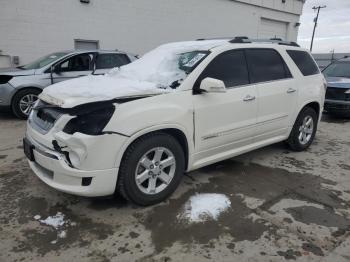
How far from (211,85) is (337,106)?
5.94 m

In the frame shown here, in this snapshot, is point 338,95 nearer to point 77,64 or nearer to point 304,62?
point 304,62

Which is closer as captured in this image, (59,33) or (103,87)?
(103,87)

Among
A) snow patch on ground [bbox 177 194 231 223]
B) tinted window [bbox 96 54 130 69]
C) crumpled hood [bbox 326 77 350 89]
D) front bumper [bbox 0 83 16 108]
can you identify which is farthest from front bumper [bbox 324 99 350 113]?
front bumper [bbox 0 83 16 108]

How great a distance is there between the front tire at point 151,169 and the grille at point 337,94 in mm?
6127

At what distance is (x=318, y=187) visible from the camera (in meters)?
4.00

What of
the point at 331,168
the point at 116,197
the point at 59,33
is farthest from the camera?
the point at 59,33

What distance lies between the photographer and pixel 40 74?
7383 millimetres

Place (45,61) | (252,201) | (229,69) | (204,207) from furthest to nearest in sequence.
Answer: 1. (45,61)
2. (229,69)
3. (252,201)
4. (204,207)

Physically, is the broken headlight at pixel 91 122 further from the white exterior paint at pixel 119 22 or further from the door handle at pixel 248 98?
the white exterior paint at pixel 119 22

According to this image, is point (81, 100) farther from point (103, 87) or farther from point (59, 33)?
point (59, 33)

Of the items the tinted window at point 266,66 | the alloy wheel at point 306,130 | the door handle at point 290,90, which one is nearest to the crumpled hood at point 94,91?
the tinted window at point 266,66

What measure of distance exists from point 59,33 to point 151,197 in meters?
9.28

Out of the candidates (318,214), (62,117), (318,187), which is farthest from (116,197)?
(318,187)

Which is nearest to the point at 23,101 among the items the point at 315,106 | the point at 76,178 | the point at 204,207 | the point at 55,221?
the point at 55,221
